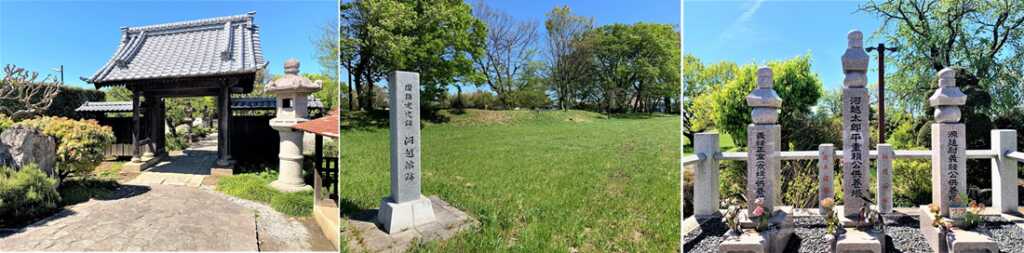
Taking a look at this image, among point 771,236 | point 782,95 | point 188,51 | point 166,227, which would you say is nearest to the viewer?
point 771,236

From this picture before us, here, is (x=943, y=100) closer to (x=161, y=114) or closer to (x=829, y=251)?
(x=829, y=251)

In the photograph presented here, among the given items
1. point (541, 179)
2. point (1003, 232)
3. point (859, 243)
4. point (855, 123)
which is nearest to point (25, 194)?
point (541, 179)

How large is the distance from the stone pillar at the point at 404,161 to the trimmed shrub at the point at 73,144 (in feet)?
8.86

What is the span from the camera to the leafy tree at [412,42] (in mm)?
A: 3207

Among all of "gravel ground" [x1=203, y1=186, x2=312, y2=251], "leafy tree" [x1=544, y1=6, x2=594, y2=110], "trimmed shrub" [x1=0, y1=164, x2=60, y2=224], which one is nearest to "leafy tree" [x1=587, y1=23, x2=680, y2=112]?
"leafy tree" [x1=544, y1=6, x2=594, y2=110]

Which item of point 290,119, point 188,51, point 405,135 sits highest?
point 188,51

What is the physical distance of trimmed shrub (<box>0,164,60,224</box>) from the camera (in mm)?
2820

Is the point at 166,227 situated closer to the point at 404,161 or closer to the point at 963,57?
the point at 404,161

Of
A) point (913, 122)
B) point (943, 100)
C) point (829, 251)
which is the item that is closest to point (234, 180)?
point (829, 251)

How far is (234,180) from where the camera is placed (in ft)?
12.1

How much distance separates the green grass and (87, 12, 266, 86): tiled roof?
3.39ft

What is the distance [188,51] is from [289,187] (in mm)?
1835

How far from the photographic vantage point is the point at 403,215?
2422 millimetres

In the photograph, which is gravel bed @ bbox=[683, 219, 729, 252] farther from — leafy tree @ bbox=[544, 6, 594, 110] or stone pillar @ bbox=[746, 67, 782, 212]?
leafy tree @ bbox=[544, 6, 594, 110]
